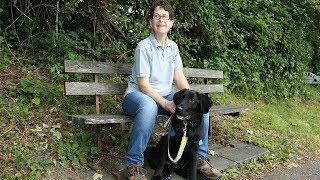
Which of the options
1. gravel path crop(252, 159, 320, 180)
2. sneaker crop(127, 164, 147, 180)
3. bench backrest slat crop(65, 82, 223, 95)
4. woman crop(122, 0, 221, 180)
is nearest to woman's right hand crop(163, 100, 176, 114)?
woman crop(122, 0, 221, 180)

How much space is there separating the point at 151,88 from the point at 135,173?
32.9 inches

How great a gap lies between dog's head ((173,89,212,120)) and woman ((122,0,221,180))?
0.34 ft

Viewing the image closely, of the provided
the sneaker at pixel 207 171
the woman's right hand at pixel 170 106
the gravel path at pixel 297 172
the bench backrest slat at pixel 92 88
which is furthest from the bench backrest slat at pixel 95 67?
the gravel path at pixel 297 172

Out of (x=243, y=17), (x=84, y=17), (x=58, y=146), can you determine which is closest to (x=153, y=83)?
(x=58, y=146)

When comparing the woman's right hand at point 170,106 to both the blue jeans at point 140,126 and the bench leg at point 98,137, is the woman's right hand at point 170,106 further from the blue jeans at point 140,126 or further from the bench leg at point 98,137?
the bench leg at point 98,137

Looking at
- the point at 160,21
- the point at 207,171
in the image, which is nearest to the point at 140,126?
the point at 207,171

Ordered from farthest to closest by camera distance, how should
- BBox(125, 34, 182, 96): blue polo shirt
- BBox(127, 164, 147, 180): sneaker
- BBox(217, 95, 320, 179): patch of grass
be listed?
BBox(217, 95, 320, 179): patch of grass, BBox(125, 34, 182, 96): blue polo shirt, BBox(127, 164, 147, 180): sneaker

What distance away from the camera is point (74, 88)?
12.1 feet

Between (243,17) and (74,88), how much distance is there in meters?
5.12

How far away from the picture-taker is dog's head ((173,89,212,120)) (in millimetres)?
3227

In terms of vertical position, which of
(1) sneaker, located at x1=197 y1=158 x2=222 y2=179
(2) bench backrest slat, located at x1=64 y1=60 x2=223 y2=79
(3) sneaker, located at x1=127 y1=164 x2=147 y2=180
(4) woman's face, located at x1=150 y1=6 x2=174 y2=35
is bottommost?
(1) sneaker, located at x1=197 y1=158 x2=222 y2=179

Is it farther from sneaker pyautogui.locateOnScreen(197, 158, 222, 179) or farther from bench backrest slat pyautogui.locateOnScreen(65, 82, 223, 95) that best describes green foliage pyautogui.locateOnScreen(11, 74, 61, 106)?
sneaker pyautogui.locateOnScreen(197, 158, 222, 179)

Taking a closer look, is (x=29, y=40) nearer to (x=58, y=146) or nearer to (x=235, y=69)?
(x=58, y=146)

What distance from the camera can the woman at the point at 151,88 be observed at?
10.4ft
